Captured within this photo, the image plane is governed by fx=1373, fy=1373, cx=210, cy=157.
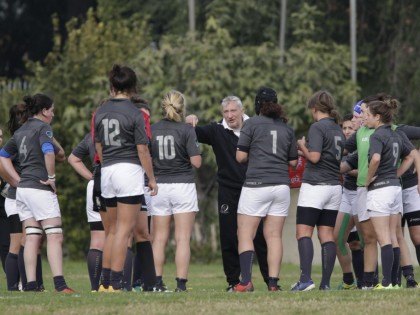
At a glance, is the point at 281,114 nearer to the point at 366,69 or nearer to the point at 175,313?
the point at 175,313

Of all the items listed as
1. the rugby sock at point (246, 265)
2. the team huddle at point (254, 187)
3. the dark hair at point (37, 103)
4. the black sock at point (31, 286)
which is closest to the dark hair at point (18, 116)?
the team huddle at point (254, 187)

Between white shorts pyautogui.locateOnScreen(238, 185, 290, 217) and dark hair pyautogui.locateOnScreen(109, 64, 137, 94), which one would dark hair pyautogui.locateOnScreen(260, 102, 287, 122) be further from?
dark hair pyautogui.locateOnScreen(109, 64, 137, 94)

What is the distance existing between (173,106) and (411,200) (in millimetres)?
2866

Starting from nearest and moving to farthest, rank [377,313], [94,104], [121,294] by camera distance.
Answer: [377,313] → [121,294] → [94,104]

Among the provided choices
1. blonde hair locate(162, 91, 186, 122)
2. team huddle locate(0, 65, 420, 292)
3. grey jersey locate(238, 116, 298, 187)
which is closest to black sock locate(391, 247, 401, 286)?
team huddle locate(0, 65, 420, 292)

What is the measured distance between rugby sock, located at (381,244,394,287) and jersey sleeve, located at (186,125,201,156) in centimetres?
213

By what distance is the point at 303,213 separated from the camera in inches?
547

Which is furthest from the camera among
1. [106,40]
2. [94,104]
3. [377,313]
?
[106,40]

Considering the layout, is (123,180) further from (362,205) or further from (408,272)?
(408,272)

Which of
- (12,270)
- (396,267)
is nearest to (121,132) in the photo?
(12,270)

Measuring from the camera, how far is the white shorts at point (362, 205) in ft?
45.7

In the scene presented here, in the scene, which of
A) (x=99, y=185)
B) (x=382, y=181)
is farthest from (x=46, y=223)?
(x=382, y=181)

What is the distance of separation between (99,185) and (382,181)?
111 inches

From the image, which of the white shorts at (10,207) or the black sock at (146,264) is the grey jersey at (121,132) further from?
the white shorts at (10,207)
